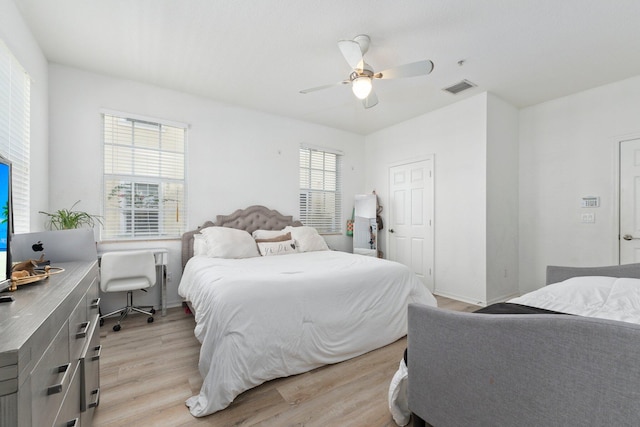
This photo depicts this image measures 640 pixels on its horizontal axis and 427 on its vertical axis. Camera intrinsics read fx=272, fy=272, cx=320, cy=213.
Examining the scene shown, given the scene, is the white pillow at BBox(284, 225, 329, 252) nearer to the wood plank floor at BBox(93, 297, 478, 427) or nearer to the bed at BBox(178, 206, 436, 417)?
the bed at BBox(178, 206, 436, 417)

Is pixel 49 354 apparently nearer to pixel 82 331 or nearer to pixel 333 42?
pixel 82 331

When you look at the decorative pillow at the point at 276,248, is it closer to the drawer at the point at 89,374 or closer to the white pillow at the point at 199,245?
the white pillow at the point at 199,245

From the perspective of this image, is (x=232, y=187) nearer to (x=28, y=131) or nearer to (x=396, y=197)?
(x=28, y=131)

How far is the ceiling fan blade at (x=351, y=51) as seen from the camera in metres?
2.23

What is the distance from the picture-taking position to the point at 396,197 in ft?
15.9

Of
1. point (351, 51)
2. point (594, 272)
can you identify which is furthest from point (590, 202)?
point (351, 51)

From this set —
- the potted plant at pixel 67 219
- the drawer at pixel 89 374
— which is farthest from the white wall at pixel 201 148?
the drawer at pixel 89 374

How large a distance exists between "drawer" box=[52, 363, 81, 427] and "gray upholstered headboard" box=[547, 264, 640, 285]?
9.66 feet

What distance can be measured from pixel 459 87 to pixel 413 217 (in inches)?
79.0

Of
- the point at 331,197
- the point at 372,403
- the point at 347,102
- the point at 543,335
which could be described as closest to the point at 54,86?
the point at 347,102

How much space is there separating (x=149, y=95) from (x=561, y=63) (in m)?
4.75

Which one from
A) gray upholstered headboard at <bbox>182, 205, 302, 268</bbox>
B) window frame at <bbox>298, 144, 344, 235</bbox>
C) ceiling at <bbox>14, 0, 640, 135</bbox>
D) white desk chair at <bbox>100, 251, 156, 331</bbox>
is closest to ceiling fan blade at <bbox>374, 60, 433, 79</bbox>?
ceiling at <bbox>14, 0, 640, 135</bbox>

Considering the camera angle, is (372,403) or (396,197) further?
(396,197)

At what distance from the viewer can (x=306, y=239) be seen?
3.93m
